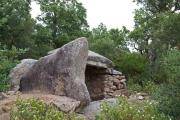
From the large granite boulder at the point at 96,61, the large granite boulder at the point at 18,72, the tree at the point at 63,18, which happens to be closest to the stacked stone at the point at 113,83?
the large granite boulder at the point at 96,61

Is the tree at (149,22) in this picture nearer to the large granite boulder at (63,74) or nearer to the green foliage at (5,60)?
the large granite boulder at (63,74)

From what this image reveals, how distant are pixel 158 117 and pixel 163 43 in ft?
45.6

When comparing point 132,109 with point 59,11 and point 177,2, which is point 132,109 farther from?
point 59,11

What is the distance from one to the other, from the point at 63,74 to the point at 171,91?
530 cm

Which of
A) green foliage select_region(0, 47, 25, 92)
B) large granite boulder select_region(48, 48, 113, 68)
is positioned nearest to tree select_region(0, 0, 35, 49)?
large granite boulder select_region(48, 48, 113, 68)

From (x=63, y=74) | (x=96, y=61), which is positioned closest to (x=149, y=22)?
(x=96, y=61)

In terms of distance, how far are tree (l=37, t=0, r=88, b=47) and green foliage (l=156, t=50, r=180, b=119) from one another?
21854mm

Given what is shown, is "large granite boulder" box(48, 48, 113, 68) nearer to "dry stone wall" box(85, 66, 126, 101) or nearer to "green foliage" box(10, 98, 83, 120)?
"dry stone wall" box(85, 66, 126, 101)

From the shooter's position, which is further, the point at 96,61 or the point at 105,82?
the point at 105,82

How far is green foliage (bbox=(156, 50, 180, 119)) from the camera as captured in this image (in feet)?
32.8

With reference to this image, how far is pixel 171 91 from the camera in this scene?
10305 mm

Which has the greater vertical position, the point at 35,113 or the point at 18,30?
the point at 18,30

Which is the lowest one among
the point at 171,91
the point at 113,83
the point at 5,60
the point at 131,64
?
the point at 113,83

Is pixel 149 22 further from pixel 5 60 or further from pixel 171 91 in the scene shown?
pixel 171 91
